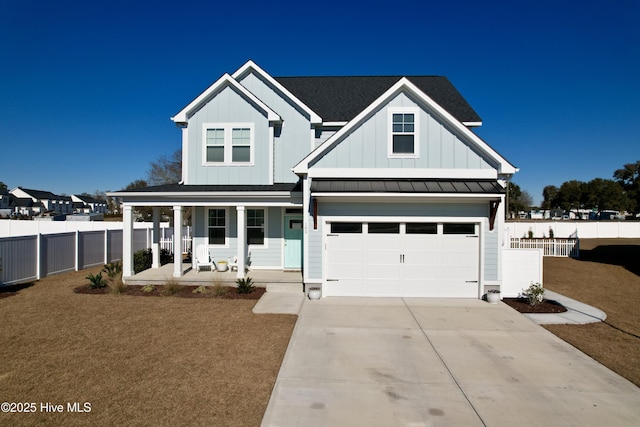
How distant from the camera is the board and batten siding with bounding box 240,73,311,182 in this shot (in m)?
13.8

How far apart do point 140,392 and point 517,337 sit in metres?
7.53

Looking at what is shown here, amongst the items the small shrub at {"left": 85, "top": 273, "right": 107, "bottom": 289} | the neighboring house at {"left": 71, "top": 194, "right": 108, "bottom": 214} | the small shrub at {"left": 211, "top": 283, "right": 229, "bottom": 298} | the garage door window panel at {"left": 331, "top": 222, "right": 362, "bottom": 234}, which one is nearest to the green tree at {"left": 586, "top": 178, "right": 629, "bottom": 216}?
the garage door window panel at {"left": 331, "top": 222, "right": 362, "bottom": 234}

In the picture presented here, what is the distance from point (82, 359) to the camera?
6102 mm

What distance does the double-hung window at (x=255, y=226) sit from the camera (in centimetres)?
1362

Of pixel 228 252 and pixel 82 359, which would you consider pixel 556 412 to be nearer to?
pixel 82 359

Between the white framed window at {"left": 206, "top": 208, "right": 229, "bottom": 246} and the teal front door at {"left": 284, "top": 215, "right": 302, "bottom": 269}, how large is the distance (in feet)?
8.15

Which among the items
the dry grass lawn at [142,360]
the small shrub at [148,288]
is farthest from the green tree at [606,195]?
the small shrub at [148,288]

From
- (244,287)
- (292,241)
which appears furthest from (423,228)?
(244,287)

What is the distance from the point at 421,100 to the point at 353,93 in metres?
6.08

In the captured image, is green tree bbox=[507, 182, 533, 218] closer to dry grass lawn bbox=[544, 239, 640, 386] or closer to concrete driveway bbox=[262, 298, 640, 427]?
dry grass lawn bbox=[544, 239, 640, 386]

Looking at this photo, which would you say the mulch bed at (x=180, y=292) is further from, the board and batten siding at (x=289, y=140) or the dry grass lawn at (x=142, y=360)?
the board and batten siding at (x=289, y=140)

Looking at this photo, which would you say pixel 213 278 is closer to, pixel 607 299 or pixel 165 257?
pixel 165 257

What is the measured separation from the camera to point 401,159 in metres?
11.0

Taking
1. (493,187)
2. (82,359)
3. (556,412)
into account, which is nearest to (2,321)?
(82,359)
